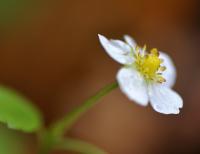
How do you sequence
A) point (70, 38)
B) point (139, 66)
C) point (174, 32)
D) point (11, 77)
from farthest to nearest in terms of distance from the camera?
point (174, 32), point (70, 38), point (11, 77), point (139, 66)

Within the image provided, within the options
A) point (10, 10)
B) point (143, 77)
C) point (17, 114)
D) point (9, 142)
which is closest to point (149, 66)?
point (143, 77)

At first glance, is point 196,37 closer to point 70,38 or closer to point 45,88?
point 70,38

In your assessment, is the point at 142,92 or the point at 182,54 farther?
the point at 182,54

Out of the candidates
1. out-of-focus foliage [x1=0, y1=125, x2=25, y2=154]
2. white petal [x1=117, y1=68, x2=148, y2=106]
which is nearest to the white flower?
white petal [x1=117, y1=68, x2=148, y2=106]

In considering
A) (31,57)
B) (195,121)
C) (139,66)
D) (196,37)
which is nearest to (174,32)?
(196,37)

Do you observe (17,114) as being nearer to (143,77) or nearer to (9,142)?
(143,77)

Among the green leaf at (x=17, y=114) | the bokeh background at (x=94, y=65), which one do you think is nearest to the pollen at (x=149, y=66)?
the green leaf at (x=17, y=114)
